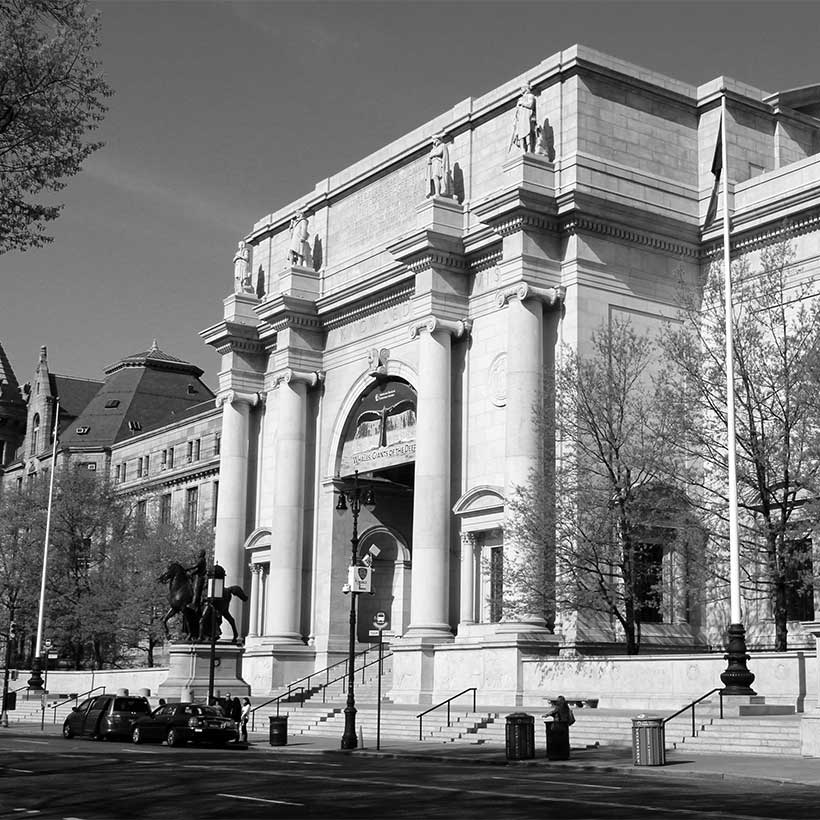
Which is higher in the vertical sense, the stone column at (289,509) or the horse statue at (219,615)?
the stone column at (289,509)

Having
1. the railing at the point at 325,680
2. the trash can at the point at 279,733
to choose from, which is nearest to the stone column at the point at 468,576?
the railing at the point at 325,680

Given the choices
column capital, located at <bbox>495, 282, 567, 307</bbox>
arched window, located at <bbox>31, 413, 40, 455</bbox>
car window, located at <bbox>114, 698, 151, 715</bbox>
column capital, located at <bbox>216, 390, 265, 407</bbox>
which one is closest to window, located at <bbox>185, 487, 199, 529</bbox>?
arched window, located at <bbox>31, 413, 40, 455</bbox>

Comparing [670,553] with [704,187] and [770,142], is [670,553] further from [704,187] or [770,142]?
[770,142]

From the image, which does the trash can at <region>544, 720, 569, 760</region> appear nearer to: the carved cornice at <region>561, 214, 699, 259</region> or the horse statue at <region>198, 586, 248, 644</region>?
the carved cornice at <region>561, 214, 699, 259</region>

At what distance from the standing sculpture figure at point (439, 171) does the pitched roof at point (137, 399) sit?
72.1m

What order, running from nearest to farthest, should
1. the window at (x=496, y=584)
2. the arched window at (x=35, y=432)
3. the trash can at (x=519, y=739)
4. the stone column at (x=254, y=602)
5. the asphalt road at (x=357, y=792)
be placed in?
the asphalt road at (x=357, y=792) → the trash can at (x=519, y=739) → the window at (x=496, y=584) → the stone column at (x=254, y=602) → the arched window at (x=35, y=432)

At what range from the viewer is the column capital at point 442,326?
48.5 metres

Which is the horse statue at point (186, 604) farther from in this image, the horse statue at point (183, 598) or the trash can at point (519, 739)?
the trash can at point (519, 739)

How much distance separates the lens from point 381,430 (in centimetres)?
5456

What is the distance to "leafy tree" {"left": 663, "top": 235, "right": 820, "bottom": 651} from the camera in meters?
37.0

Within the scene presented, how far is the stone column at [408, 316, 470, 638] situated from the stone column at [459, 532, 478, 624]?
0.62m

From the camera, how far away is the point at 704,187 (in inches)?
1914

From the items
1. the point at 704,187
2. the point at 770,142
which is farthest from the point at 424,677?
the point at 770,142

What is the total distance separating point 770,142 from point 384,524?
73.0 feet
